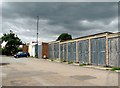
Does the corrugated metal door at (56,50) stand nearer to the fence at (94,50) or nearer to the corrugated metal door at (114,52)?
the fence at (94,50)

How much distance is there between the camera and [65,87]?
38.2 ft

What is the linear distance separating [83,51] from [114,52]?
8534 mm

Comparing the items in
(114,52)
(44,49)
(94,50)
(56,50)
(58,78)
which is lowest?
(58,78)

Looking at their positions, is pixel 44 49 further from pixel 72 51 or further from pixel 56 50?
pixel 72 51

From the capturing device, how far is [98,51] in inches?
1140

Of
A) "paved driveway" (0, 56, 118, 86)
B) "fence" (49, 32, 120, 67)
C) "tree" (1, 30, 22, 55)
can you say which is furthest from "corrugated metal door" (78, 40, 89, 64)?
"tree" (1, 30, 22, 55)

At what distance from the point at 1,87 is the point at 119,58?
15.6 metres

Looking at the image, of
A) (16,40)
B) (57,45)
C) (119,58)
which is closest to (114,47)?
(119,58)

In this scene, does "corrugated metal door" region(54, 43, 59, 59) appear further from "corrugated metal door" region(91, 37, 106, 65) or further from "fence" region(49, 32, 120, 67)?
"corrugated metal door" region(91, 37, 106, 65)

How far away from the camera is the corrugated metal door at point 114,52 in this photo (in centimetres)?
2463

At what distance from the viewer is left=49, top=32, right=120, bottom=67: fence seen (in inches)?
1003

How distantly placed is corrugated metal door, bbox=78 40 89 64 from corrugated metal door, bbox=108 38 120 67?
6309 mm

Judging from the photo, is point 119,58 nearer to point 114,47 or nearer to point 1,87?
point 114,47

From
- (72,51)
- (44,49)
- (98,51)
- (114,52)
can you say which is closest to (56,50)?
(72,51)
